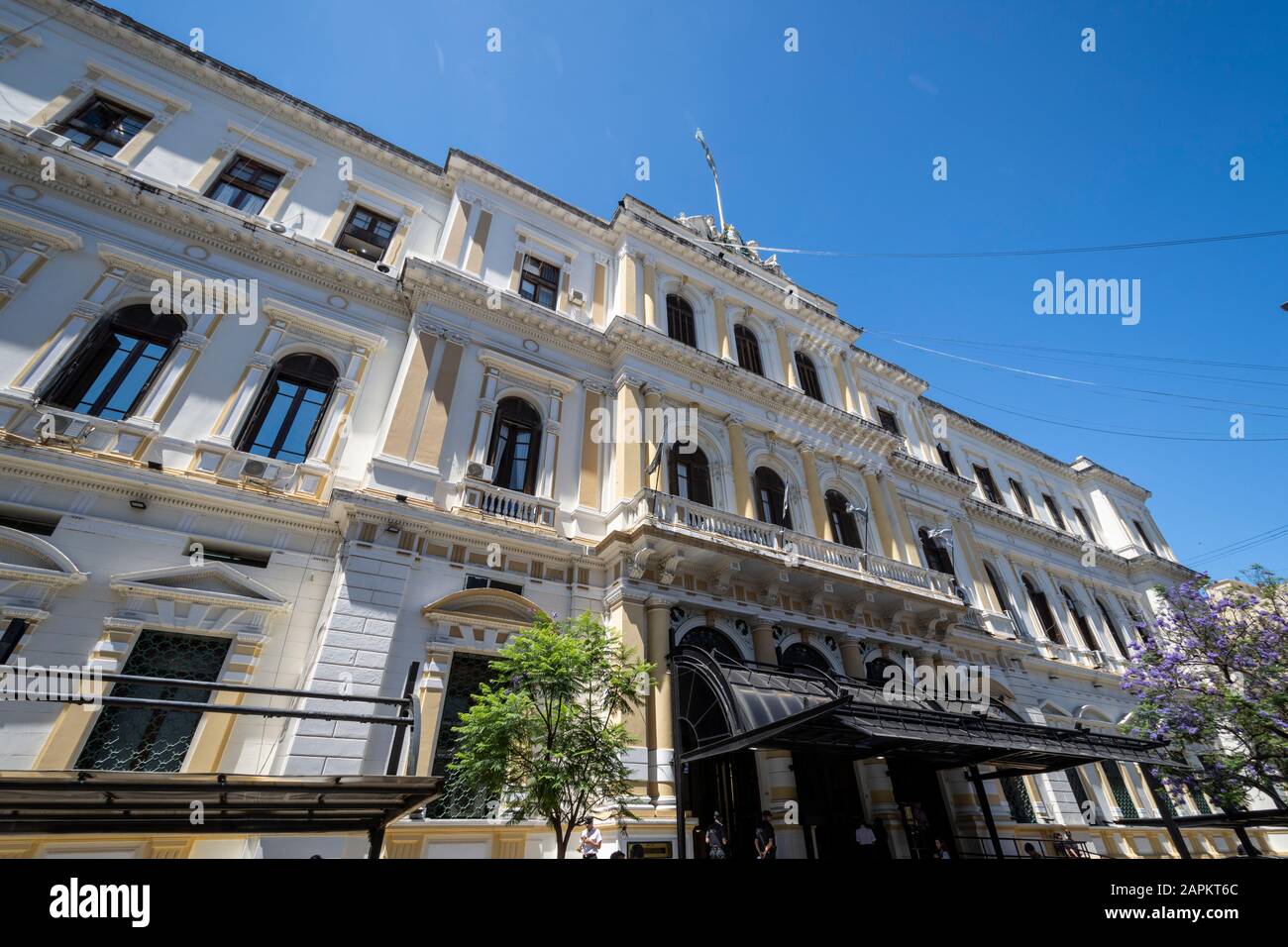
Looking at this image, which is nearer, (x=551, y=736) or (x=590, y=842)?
(x=551, y=736)

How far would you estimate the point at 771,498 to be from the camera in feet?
57.0

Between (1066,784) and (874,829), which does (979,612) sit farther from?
(874,829)

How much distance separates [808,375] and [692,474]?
811 centimetres

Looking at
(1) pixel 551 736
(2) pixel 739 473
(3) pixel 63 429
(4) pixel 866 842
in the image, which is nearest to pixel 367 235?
(3) pixel 63 429

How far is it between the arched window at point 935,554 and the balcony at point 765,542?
370 centimetres

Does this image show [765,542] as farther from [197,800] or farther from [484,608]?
[197,800]

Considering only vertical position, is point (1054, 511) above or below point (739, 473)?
above

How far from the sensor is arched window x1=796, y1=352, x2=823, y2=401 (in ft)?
68.9

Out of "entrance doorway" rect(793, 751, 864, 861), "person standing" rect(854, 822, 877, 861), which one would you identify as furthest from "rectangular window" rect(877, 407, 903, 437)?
"person standing" rect(854, 822, 877, 861)

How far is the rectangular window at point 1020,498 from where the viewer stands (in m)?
27.8

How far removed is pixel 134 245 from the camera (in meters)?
12.2

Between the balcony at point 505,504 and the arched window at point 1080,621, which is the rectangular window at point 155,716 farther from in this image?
the arched window at point 1080,621
